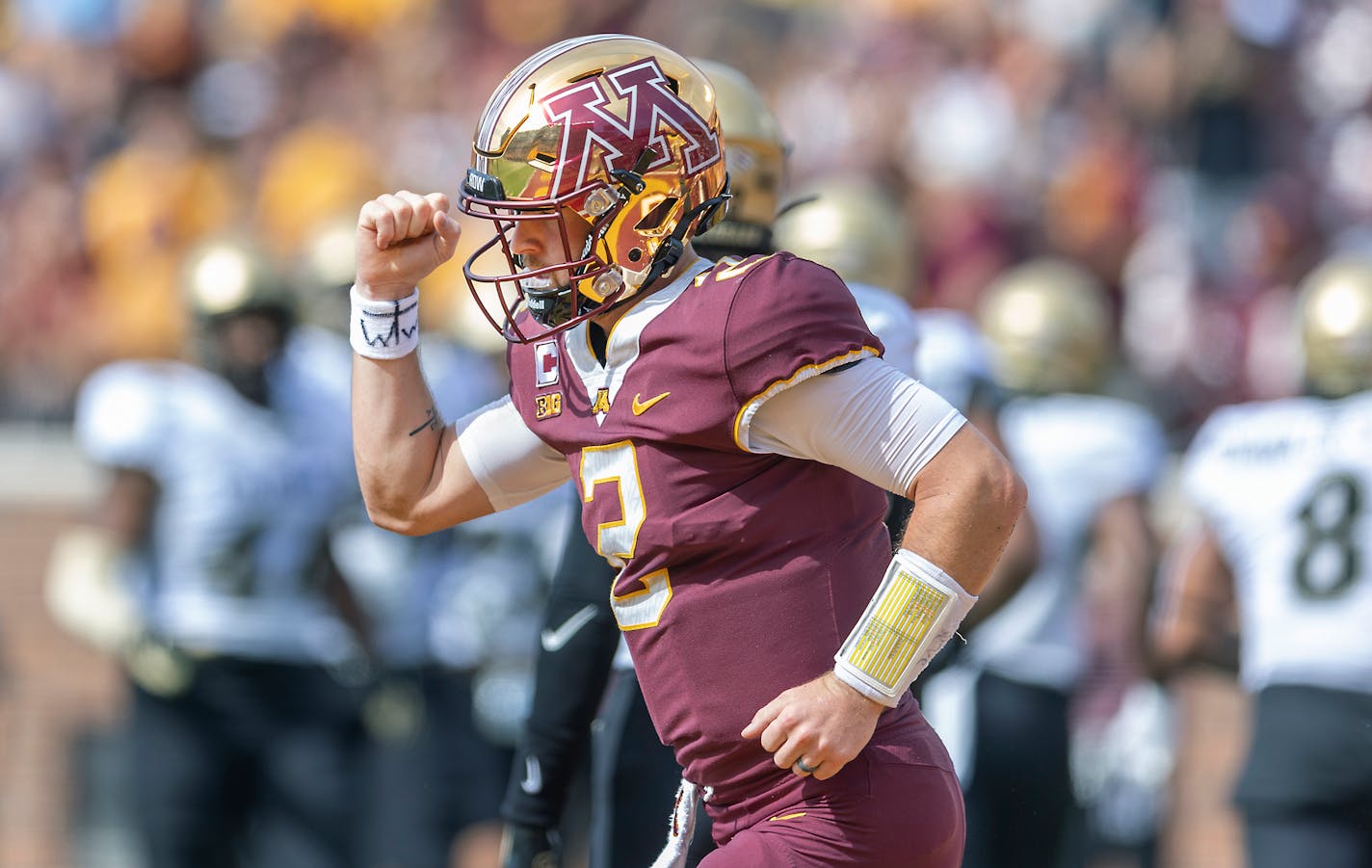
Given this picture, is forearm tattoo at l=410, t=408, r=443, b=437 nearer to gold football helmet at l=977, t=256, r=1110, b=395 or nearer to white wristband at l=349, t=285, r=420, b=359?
white wristband at l=349, t=285, r=420, b=359

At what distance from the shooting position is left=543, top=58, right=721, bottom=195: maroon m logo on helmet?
9.87 feet

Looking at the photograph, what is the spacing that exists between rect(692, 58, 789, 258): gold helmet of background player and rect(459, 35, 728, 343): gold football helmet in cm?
107

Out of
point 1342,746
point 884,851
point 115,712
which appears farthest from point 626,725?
point 115,712

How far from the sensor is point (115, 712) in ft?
31.1

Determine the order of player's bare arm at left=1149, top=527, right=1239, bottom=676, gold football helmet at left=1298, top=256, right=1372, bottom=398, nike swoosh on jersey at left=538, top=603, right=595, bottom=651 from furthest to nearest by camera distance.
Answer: player's bare arm at left=1149, top=527, right=1239, bottom=676 → gold football helmet at left=1298, top=256, right=1372, bottom=398 → nike swoosh on jersey at left=538, top=603, right=595, bottom=651

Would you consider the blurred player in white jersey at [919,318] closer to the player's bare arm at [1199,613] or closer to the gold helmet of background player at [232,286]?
the player's bare arm at [1199,613]

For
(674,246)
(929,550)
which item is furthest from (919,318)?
(929,550)

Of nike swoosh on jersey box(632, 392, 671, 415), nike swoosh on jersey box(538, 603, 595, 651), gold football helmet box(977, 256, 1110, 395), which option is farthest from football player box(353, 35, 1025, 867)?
gold football helmet box(977, 256, 1110, 395)

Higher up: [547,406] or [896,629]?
[547,406]

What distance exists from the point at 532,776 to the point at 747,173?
1.30 metres

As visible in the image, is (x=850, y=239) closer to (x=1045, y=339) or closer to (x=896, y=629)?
(x=1045, y=339)

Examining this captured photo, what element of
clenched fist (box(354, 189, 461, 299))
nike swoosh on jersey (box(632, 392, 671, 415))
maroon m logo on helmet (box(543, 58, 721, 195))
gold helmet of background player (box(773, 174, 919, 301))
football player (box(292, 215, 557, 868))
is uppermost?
maroon m logo on helmet (box(543, 58, 721, 195))

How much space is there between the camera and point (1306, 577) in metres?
5.14

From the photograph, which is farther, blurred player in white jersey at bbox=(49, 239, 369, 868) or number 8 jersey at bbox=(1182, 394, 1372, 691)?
blurred player in white jersey at bbox=(49, 239, 369, 868)
